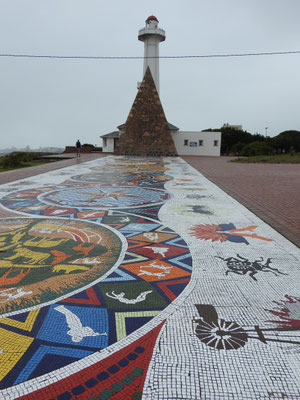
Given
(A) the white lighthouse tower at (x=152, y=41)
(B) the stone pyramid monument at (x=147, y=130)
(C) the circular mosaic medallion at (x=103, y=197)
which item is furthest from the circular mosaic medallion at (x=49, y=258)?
(A) the white lighthouse tower at (x=152, y=41)

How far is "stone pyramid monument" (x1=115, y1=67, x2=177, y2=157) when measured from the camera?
2912 cm

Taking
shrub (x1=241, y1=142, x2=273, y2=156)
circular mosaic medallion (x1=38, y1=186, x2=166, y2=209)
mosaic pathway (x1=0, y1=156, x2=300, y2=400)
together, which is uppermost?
shrub (x1=241, y1=142, x2=273, y2=156)

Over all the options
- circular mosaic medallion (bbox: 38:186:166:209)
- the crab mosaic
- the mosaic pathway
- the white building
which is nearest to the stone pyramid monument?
the white building

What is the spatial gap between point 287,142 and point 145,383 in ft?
189

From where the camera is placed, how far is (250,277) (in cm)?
325

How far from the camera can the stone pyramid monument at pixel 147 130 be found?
29.1m

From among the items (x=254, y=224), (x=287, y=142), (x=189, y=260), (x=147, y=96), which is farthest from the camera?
(x=287, y=142)

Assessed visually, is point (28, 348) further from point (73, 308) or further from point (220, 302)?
point (220, 302)

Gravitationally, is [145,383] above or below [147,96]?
below

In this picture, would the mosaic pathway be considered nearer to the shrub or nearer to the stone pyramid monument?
the stone pyramid monument

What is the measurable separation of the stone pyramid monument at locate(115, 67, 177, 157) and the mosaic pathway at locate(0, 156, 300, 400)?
24317 mm


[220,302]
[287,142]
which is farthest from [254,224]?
[287,142]

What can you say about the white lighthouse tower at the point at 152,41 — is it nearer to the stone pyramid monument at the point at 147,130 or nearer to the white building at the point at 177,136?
the white building at the point at 177,136

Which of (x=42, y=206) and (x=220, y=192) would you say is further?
(x=220, y=192)
